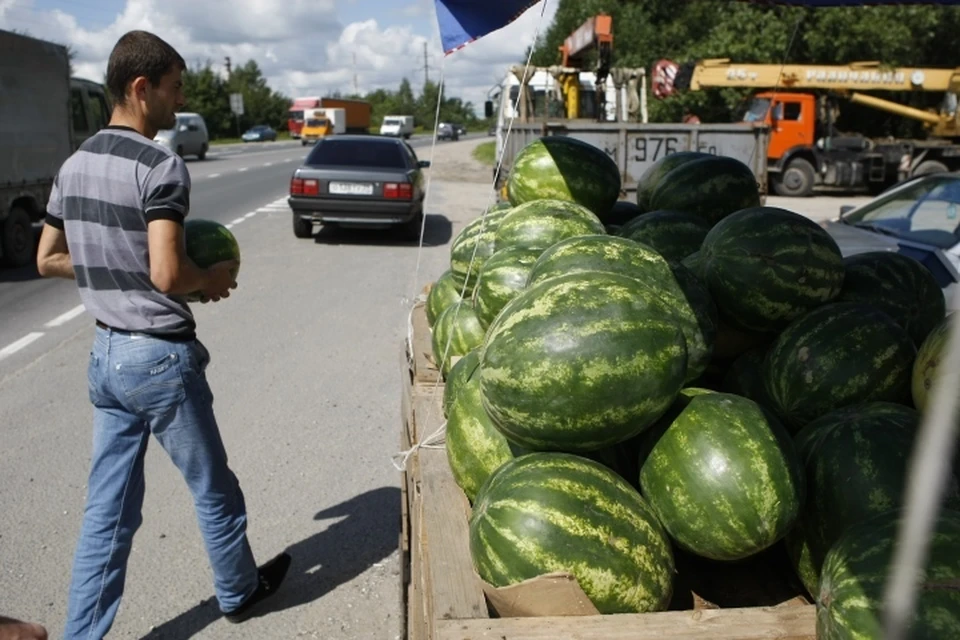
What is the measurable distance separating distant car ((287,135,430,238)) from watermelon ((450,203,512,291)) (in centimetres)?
1084

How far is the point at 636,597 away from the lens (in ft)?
5.67

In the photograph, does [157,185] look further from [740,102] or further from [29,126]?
[740,102]

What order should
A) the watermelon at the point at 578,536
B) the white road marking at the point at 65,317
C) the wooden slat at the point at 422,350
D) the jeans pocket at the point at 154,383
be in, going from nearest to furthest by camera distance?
1. the watermelon at the point at 578,536
2. the jeans pocket at the point at 154,383
3. the wooden slat at the point at 422,350
4. the white road marking at the point at 65,317

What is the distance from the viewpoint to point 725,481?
1.86 m

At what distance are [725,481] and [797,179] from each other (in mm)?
23374

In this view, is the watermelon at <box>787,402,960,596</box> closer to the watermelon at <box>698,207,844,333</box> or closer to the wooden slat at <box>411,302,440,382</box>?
the watermelon at <box>698,207,844,333</box>

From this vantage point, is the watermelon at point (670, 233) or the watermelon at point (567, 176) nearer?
the watermelon at point (670, 233)

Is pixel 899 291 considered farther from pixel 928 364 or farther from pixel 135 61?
pixel 135 61

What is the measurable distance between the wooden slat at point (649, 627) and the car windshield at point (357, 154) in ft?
43.8

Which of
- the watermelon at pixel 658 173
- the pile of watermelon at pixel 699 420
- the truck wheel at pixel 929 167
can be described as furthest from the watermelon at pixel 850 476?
the truck wheel at pixel 929 167

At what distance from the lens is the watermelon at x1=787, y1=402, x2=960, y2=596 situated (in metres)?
1.83

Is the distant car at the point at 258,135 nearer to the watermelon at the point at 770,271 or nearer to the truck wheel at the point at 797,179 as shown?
the truck wheel at the point at 797,179

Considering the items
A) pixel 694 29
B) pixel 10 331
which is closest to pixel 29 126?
pixel 10 331

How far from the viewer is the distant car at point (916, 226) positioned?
6375 mm
